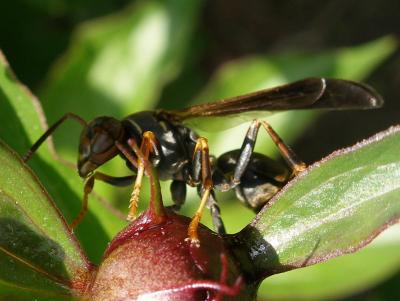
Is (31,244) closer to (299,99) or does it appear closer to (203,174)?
(203,174)

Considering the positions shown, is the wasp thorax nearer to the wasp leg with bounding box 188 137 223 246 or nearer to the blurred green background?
the blurred green background

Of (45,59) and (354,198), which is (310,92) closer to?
(354,198)

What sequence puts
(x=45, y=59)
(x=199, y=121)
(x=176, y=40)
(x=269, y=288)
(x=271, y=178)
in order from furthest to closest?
(x=45, y=59) → (x=176, y=40) → (x=269, y=288) → (x=199, y=121) → (x=271, y=178)

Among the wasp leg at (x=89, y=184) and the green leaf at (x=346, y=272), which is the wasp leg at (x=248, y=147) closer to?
the wasp leg at (x=89, y=184)

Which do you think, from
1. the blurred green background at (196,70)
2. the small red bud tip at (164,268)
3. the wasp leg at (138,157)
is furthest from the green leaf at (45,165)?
the small red bud tip at (164,268)

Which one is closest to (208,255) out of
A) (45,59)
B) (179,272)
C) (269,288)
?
(179,272)

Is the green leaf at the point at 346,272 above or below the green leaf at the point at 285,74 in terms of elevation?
below
